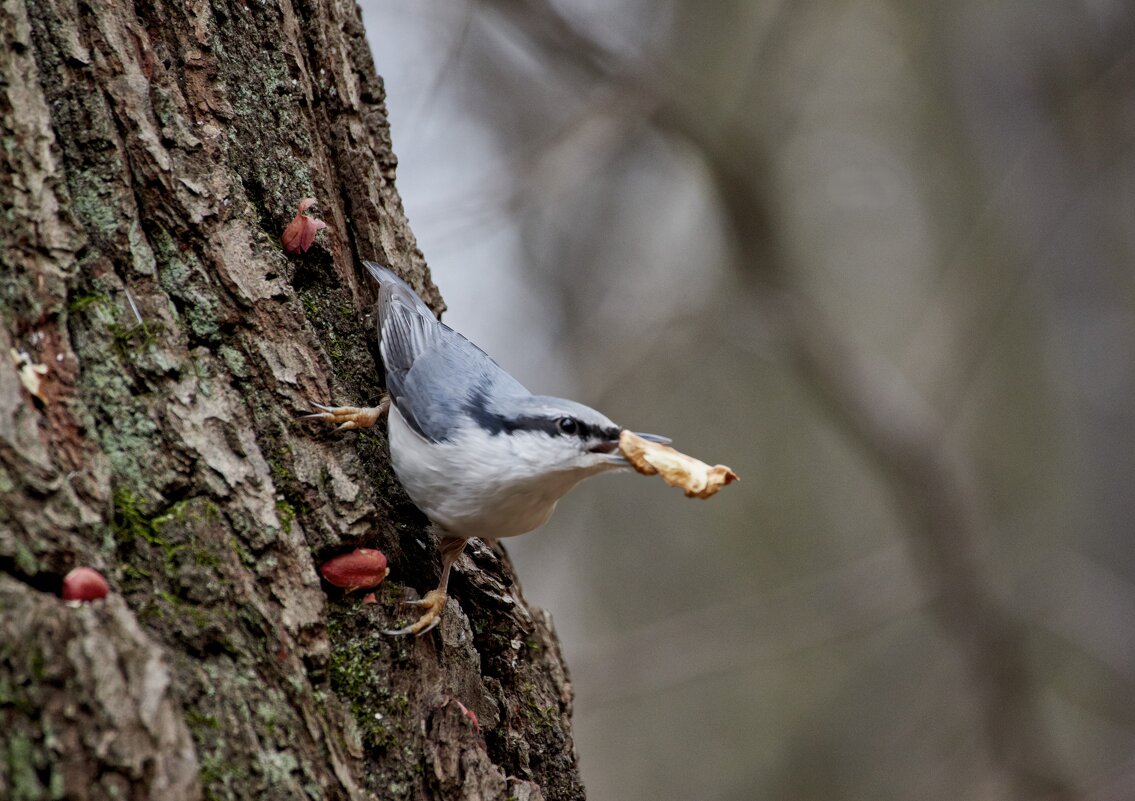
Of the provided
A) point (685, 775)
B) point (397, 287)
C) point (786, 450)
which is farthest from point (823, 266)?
point (397, 287)

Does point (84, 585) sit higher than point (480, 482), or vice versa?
point (480, 482)

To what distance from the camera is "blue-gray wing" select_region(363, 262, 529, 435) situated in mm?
2535

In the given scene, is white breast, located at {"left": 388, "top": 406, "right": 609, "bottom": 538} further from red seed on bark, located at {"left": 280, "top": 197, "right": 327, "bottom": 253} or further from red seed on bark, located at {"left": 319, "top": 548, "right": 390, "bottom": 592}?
red seed on bark, located at {"left": 280, "top": 197, "right": 327, "bottom": 253}

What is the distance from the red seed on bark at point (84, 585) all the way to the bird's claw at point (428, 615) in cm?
Result: 65

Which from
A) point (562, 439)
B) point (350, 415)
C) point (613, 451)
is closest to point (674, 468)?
point (613, 451)

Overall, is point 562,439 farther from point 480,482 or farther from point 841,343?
point 841,343

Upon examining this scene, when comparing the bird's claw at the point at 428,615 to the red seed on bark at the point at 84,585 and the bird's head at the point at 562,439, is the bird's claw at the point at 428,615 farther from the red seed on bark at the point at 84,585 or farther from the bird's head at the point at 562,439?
the red seed on bark at the point at 84,585

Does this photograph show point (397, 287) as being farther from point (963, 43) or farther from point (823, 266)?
point (823, 266)

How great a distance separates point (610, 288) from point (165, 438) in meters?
6.24

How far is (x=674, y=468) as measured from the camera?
2188mm

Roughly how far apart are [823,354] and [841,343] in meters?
0.12

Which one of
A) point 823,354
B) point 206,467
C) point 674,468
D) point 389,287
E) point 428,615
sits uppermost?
point 823,354

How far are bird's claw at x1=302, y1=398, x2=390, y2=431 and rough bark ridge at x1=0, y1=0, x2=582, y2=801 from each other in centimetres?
4

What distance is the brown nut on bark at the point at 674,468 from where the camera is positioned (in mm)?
2139
